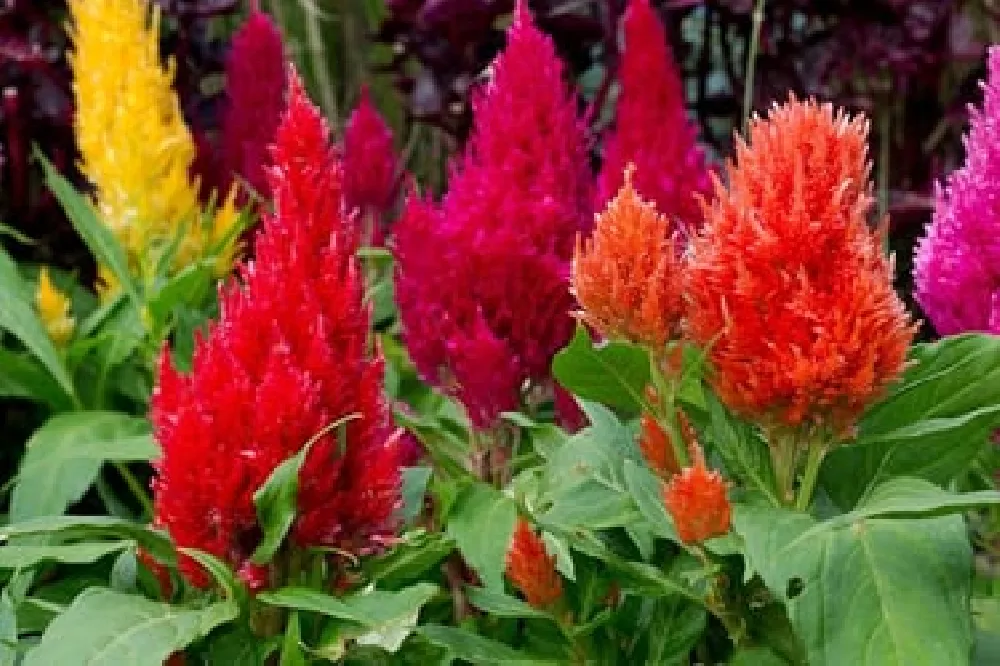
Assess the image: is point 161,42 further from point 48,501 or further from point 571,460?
point 571,460

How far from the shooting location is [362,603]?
4.55ft

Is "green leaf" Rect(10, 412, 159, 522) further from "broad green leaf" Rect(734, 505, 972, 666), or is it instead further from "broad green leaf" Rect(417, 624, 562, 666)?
"broad green leaf" Rect(734, 505, 972, 666)

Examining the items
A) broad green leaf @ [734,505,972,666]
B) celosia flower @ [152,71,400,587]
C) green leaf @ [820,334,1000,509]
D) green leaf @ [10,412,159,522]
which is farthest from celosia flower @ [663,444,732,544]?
green leaf @ [10,412,159,522]

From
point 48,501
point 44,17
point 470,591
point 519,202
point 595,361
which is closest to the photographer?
point 595,361

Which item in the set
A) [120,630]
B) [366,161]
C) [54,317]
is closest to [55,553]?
[120,630]

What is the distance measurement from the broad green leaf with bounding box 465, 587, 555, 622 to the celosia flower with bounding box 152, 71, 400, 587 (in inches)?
4.6

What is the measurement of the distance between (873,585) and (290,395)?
0.45 metres

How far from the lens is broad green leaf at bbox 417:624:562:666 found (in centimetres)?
139

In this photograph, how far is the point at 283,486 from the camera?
131 cm

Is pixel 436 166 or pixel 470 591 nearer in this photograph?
pixel 470 591

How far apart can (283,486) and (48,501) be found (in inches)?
33.5

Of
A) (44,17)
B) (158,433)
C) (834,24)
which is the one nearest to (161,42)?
(44,17)

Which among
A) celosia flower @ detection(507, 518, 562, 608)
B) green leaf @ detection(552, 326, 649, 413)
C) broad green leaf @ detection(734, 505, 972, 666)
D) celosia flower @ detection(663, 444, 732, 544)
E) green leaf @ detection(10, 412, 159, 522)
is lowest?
green leaf @ detection(10, 412, 159, 522)

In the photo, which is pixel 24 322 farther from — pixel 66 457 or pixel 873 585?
pixel 873 585
